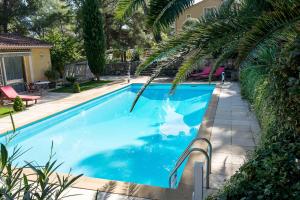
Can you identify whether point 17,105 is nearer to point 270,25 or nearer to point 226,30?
point 226,30

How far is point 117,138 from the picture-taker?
Answer: 9.84 m

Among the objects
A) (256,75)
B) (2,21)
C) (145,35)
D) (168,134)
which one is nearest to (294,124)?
(256,75)

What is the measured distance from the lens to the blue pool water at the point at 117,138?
745 cm

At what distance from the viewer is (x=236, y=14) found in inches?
150

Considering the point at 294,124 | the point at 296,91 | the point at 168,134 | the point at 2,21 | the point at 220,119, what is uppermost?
the point at 2,21

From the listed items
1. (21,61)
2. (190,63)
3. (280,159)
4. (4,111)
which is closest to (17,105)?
(4,111)

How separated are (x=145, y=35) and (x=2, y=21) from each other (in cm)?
1447

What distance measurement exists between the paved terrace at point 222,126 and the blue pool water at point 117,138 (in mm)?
624

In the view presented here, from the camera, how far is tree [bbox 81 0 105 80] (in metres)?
19.0

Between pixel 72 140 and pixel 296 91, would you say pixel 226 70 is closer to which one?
pixel 72 140

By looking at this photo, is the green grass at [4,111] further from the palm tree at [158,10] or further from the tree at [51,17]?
the tree at [51,17]

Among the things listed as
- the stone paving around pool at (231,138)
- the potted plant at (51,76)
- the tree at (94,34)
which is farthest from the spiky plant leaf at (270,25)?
the tree at (94,34)

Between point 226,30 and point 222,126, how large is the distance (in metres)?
5.23

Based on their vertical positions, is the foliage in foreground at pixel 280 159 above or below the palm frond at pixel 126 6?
below
